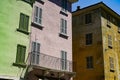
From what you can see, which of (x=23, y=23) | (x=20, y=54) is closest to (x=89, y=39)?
(x=23, y=23)

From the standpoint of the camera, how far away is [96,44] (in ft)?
98.4

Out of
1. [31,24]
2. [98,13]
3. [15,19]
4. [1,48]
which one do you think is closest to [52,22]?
[31,24]

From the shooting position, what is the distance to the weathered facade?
29.2 m

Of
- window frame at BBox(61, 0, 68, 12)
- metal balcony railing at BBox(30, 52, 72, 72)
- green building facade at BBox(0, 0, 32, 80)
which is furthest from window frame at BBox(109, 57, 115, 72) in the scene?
green building facade at BBox(0, 0, 32, 80)

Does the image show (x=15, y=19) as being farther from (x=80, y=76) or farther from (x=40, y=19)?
(x=80, y=76)

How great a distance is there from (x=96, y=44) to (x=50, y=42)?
9.44 metres

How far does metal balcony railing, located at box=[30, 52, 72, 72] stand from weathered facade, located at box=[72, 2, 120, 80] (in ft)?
21.3

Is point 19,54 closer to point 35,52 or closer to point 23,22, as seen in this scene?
point 35,52

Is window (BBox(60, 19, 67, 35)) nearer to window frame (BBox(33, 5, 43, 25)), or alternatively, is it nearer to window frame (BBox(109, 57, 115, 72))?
window frame (BBox(33, 5, 43, 25))

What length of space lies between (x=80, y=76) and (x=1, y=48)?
15.3 metres

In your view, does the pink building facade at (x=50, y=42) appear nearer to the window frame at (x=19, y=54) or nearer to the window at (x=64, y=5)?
the window at (x=64, y=5)

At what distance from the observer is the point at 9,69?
1798 centimetres

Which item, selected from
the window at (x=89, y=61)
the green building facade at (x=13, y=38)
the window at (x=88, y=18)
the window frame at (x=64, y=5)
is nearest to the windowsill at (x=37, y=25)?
the green building facade at (x=13, y=38)

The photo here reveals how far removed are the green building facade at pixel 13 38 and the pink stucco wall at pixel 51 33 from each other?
1421 mm
